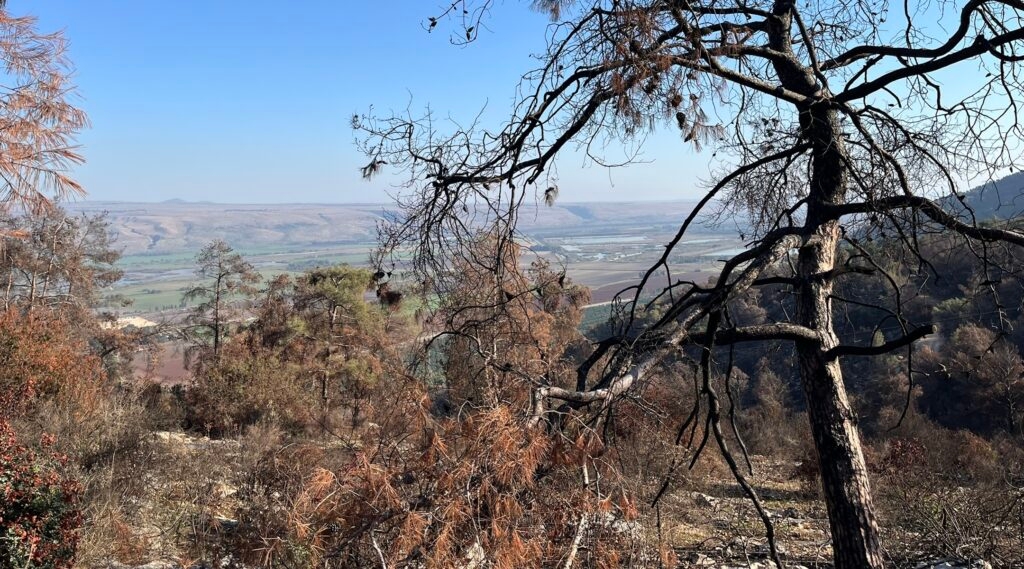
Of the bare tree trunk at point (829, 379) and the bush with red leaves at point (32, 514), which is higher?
the bare tree trunk at point (829, 379)

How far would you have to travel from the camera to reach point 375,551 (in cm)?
197

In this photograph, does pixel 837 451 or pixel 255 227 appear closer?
pixel 837 451

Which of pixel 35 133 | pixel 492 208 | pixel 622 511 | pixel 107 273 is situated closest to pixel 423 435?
pixel 622 511

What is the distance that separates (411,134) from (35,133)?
6858 mm

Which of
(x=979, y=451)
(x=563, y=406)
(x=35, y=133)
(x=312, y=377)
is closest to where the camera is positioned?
(x=563, y=406)

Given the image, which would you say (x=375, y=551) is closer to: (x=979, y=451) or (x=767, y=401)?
(x=979, y=451)

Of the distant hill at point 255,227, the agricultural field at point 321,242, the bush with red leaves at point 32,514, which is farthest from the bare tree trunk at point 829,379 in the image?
the distant hill at point 255,227

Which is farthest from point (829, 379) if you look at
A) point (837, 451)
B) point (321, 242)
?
point (321, 242)

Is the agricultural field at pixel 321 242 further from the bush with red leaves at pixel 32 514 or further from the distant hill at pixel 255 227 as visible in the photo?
the bush with red leaves at pixel 32 514

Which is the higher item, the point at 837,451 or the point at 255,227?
the point at 255,227

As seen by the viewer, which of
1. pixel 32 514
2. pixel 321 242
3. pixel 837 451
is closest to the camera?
pixel 837 451

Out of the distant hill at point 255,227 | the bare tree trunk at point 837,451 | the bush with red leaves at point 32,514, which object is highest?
the distant hill at point 255,227

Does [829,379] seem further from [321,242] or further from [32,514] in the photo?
[321,242]

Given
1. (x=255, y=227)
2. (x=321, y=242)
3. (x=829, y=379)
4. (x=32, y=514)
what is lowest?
(x=32, y=514)
